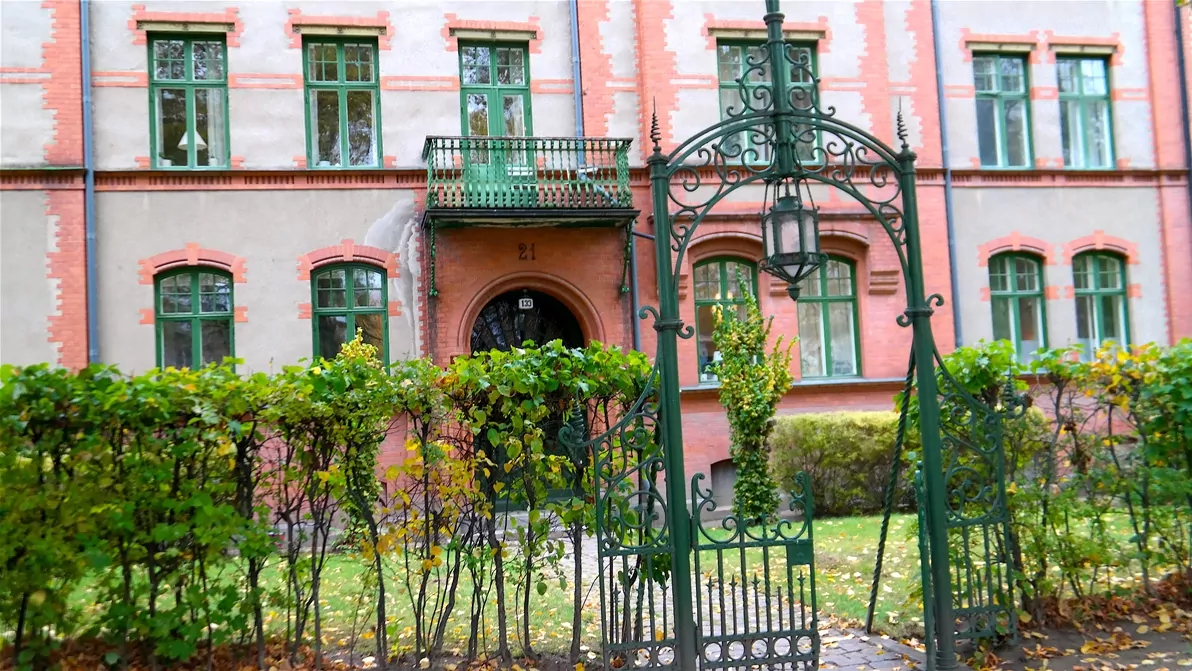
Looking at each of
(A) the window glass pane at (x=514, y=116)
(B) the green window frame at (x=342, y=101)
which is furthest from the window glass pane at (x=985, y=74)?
(B) the green window frame at (x=342, y=101)

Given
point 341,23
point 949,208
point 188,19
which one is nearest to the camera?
point 188,19

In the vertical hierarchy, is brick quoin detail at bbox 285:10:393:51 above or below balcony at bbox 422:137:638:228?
above

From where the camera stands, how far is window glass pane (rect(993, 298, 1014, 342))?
1597 cm

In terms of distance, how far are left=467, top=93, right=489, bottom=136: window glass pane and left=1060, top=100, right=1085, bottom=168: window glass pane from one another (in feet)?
35.4

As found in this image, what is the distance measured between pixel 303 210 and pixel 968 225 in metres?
11.5

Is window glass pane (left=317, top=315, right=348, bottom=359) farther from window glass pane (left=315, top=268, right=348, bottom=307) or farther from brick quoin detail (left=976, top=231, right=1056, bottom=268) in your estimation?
brick quoin detail (left=976, top=231, right=1056, bottom=268)

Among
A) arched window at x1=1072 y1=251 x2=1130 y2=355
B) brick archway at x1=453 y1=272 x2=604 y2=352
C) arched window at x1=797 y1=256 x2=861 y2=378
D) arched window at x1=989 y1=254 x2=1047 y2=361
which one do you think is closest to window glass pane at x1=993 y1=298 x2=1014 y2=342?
arched window at x1=989 y1=254 x2=1047 y2=361

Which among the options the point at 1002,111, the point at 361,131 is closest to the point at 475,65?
the point at 361,131

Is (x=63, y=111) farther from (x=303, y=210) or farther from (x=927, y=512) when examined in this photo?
(x=927, y=512)

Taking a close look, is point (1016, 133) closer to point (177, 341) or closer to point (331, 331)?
point (331, 331)

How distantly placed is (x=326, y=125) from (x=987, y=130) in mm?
11862

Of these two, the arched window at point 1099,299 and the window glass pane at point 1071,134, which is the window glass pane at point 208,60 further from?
the arched window at point 1099,299

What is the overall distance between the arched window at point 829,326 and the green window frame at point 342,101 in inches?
306

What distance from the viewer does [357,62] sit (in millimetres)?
14406
